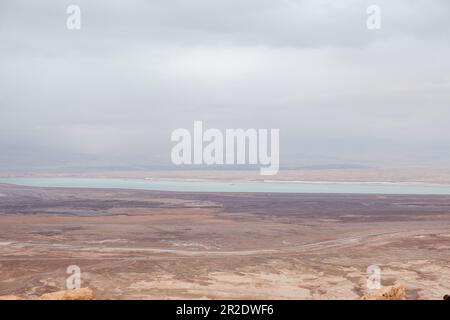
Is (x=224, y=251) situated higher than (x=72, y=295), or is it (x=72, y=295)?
(x=72, y=295)

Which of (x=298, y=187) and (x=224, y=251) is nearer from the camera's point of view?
(x=224, y=251)

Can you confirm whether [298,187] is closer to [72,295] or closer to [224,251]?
[224,251]

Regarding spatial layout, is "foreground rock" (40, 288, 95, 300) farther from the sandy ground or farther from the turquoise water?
the turquoise water

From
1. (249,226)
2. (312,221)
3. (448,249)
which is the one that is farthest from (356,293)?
(312,221)

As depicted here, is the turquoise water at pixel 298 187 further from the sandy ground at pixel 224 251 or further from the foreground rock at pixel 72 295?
the foreground rock at pixel 72 295

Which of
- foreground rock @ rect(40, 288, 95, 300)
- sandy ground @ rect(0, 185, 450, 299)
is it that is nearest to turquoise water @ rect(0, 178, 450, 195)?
sandy ground @ rect(0, 185, 450, 299)

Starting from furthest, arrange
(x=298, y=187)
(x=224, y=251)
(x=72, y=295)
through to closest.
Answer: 1. (x=298, y=187)
2. (x=224, y=251)
3. (x=72, y=295)

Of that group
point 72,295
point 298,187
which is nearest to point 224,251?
point 72,295

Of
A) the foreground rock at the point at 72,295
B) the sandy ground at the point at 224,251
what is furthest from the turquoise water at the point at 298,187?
the foreground rock at the point at 72,295
